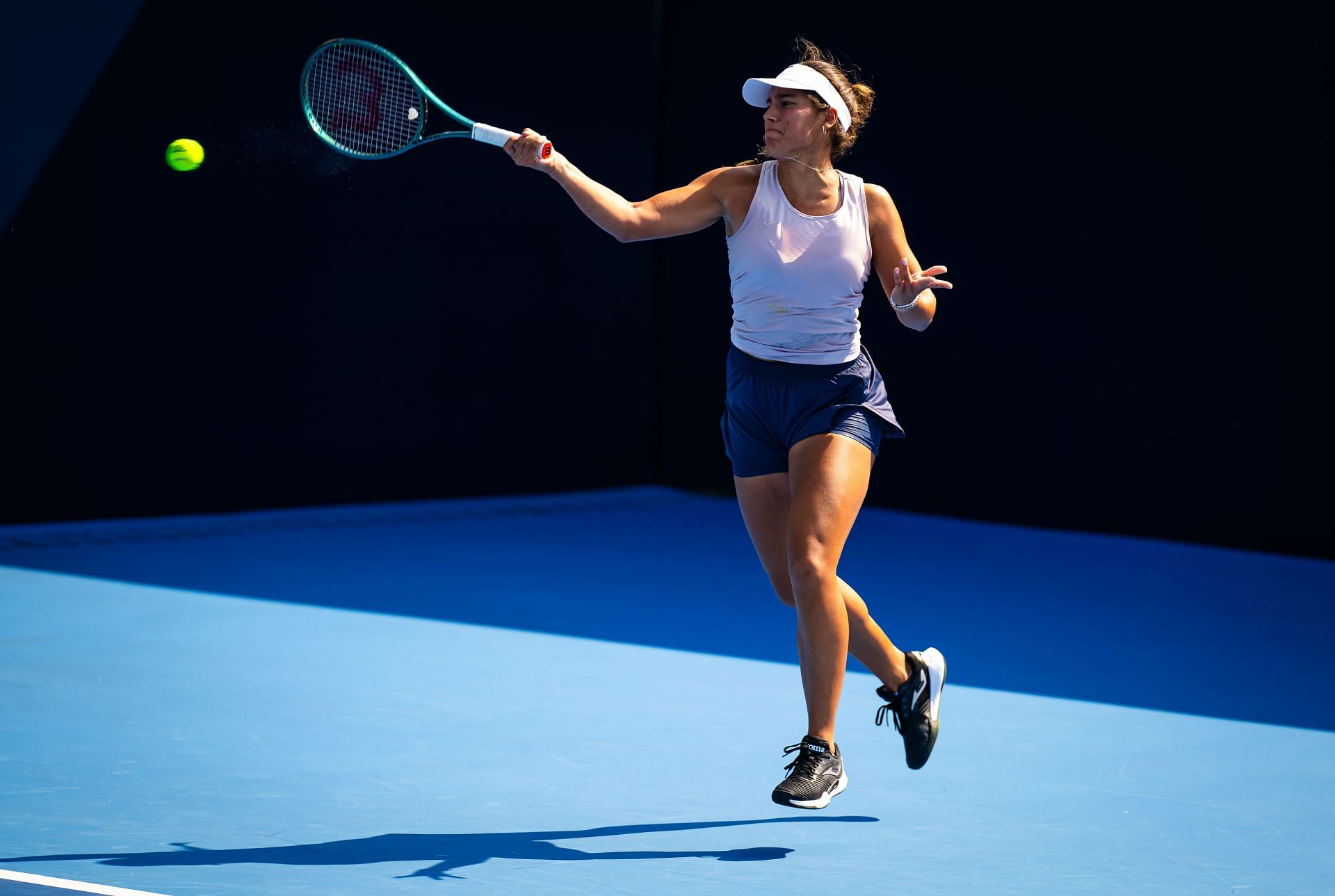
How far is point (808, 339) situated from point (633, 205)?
496 mm

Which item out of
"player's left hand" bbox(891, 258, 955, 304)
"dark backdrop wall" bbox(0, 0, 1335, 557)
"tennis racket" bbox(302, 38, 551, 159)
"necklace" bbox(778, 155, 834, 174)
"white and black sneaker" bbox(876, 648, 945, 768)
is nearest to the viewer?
"player's left hand" bbox(891, 258, 955, 304)

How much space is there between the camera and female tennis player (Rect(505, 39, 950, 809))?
148 inches

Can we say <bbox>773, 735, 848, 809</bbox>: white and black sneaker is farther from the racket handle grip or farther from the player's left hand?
the racket handle grip

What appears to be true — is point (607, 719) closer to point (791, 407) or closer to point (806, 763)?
point (806, 763)

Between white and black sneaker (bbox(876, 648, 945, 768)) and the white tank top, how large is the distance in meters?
0.77

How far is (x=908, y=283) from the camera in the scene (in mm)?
3873

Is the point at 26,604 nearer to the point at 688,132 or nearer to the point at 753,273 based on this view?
the point at 753,273

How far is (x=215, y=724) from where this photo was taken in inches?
179

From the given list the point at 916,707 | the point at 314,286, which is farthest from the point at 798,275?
the point at 314,286

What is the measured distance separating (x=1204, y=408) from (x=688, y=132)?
3.24 metres

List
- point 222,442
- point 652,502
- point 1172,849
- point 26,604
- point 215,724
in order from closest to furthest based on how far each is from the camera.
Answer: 1. point 1172,849
2. point 215,724
3. point 26,604
4. point 222,442
5. point 652,502

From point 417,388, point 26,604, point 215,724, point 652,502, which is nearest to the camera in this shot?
point 215,724

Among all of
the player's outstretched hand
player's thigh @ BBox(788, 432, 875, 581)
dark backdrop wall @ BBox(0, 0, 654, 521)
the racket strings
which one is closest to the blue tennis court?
dark backdrop wall @ BBox(0, 0, 654, 521)

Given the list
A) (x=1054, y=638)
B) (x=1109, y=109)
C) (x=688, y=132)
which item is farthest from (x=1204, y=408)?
(x=688, y=132)
